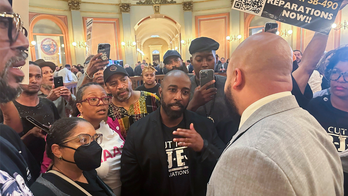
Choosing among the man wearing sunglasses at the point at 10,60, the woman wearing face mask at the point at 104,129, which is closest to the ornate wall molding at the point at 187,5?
the woman wearing face mask at the point at 104,129

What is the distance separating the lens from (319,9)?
128 centimetres

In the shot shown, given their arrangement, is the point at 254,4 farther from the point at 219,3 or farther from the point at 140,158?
the point at 219,3

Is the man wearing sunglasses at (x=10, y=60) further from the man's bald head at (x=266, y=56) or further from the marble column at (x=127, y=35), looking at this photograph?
the marble column at (x=127, y=35)

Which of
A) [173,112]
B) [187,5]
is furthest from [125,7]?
[173,112]

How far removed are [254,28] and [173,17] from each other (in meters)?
5.59

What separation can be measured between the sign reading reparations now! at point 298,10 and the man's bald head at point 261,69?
395 mm

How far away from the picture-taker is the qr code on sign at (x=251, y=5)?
4.23 feet

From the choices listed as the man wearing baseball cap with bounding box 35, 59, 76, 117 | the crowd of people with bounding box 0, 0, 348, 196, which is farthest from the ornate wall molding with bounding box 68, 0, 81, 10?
the crowd of people with bounding box 0, 0, 348, 196

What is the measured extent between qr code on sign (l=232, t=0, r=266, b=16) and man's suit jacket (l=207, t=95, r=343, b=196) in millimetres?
702

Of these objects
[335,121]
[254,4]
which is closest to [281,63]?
[254,4]

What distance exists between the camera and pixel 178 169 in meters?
A: 1.73

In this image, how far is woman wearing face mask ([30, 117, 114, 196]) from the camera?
1353mm

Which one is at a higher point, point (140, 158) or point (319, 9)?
point (319, 9)

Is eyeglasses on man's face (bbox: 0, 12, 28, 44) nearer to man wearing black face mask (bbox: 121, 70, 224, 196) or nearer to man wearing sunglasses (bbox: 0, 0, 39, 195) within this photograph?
man wearing sunglasses (bbox: 0, 0, 39, 195)
